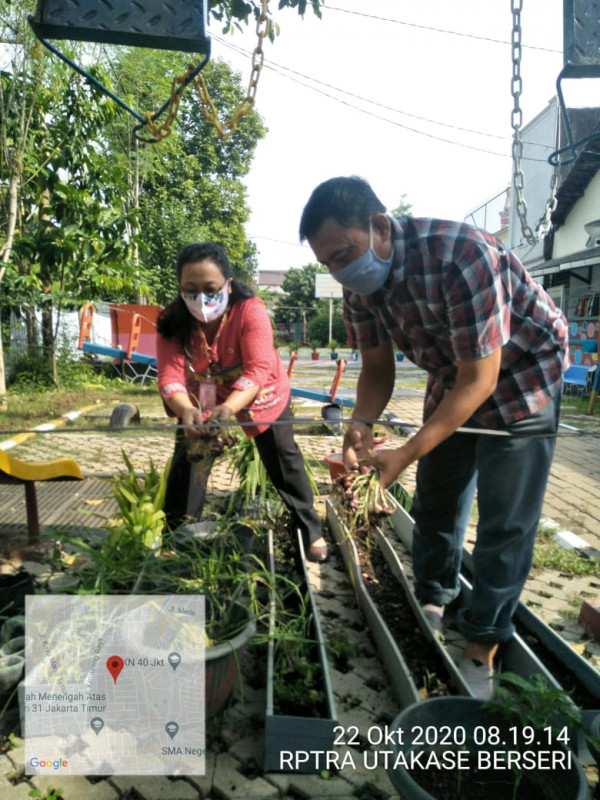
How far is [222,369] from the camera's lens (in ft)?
9.87

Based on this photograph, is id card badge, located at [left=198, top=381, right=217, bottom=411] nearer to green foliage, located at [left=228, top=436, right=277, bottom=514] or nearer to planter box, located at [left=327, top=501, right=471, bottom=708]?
green foliage, located at [left=228, top=436, right=277, bottom=514]

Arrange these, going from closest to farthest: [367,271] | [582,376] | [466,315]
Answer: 1. [466,315]
2. [367,271]
3. [582,376]

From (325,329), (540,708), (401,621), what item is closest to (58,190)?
(401,621)

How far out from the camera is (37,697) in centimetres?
185

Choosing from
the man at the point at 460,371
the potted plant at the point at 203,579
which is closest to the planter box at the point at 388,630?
the man at the point at 460,371

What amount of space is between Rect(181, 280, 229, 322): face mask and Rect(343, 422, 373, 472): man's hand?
959mm

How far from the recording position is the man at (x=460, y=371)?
178cm

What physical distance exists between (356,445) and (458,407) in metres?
0.58

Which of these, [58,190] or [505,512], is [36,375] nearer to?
[58,190]

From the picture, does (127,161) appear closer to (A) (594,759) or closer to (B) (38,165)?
(B) (38,165)

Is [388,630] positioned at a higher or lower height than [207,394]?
lower

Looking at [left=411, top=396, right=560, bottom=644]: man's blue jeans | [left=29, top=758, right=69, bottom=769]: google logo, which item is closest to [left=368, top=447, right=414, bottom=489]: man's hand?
[left=411, top=396, right=560, bottom=644]: man's blue jeans

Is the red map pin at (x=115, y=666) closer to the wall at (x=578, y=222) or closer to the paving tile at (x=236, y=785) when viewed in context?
the paving tile at (x=236, y=785)

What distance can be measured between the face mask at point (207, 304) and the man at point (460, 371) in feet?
2.41
